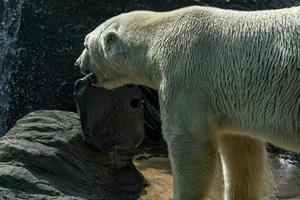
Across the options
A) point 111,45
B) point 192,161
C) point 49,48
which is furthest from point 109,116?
point 49,48

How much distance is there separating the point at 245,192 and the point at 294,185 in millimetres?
2278

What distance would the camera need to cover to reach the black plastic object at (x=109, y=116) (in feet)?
24.2

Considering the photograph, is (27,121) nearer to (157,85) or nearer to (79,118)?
(79,118)

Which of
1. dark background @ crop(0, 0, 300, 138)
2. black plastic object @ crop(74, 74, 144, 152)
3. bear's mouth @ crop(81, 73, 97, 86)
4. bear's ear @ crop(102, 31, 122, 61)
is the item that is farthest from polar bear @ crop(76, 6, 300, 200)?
dark background @ crop(0, 0, 300, 138)

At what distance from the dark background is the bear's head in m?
3.79

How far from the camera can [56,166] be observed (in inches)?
269

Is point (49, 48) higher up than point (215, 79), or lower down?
lower down

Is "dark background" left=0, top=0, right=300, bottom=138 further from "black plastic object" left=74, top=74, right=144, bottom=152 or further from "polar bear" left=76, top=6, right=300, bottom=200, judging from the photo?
"polar bear" left=76, top=6, right=300, bottom=200

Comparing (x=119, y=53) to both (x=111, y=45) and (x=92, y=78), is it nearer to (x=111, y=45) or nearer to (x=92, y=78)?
(x=111, y=45)

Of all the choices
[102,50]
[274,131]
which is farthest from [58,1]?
[274,131]

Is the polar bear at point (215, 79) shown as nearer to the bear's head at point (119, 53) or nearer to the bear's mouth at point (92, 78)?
the bear's head at point (119, 53)

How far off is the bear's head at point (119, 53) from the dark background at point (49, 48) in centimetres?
379

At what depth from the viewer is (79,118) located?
24.8 ft

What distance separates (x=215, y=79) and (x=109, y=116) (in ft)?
7.74
